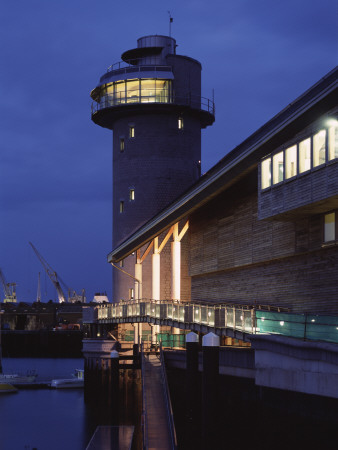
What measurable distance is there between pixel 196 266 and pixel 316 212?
2559 cm

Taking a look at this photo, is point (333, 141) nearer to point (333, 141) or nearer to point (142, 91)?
point (333, 141)

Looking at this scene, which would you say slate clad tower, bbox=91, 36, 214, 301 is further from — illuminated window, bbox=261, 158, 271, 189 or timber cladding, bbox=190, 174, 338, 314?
illuminated window, bbox=261, 158, 271, 189

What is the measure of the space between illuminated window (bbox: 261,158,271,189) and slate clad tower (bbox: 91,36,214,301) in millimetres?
38116

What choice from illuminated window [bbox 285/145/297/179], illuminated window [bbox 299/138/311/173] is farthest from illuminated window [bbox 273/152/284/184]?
illuminated window [bbox 299/138/311/173]

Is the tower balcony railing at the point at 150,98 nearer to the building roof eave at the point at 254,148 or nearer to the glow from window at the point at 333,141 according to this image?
the building roof eave at the point at 254,148

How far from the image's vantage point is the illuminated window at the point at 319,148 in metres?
36.4

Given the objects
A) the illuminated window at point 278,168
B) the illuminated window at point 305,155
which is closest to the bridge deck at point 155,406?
the illuminated window at point 278,168

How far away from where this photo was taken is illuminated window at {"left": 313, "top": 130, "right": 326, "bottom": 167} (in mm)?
36406

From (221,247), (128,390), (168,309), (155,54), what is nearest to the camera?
(168,309)

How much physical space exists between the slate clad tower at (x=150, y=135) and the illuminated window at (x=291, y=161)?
41278 mm

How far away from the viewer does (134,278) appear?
75938 millimetres

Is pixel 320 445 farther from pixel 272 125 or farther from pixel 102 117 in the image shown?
pixel 102 117

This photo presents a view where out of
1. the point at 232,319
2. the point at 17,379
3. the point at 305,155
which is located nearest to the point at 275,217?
the point at 305,155

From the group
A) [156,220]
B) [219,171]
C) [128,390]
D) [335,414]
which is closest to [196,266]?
[156,220]
